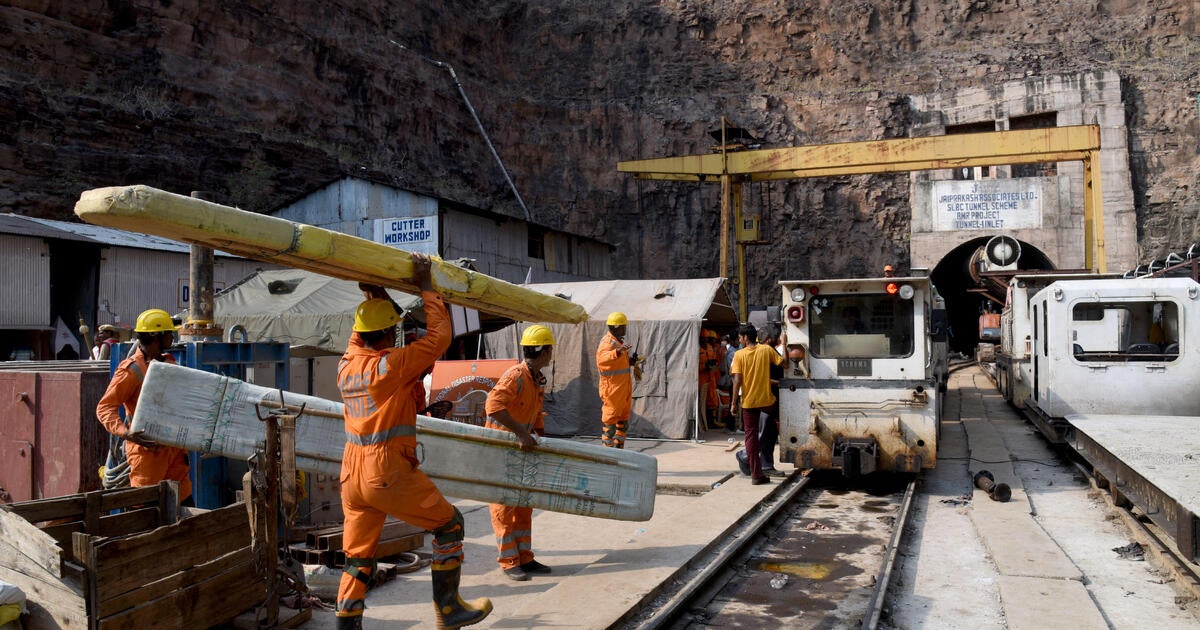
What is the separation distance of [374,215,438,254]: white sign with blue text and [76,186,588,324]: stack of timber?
1671 cm

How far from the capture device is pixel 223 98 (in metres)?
26.0

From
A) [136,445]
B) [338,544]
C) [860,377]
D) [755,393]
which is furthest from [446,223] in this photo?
[136,445]

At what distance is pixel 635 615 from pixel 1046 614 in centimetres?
265

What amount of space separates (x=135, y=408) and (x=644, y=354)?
9.34m

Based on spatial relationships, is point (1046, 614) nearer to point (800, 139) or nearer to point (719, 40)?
point (800, 139)

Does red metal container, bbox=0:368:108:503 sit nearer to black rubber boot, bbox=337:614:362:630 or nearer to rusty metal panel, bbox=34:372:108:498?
rusty metal panel, bbox=34:372:108:498

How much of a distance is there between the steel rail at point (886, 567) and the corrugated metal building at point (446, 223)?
47.6 ft

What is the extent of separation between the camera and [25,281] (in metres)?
14.2

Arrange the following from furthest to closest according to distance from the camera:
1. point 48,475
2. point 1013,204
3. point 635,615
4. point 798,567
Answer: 1. point 1013,204
2. point 798,567
3. point 48,475
4. point 635,615

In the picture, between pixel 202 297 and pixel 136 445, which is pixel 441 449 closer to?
pixel 136 445

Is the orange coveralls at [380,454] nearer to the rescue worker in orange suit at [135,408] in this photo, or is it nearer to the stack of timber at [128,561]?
the stack of timber at [128,561]

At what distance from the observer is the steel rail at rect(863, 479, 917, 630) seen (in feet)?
15.9

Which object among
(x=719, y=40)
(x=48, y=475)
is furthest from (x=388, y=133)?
(x=48, y=475)

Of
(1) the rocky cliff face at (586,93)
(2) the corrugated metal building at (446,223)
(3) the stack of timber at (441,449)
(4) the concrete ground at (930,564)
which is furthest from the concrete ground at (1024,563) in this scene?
(1) the rocky cliff face at (586,93)
